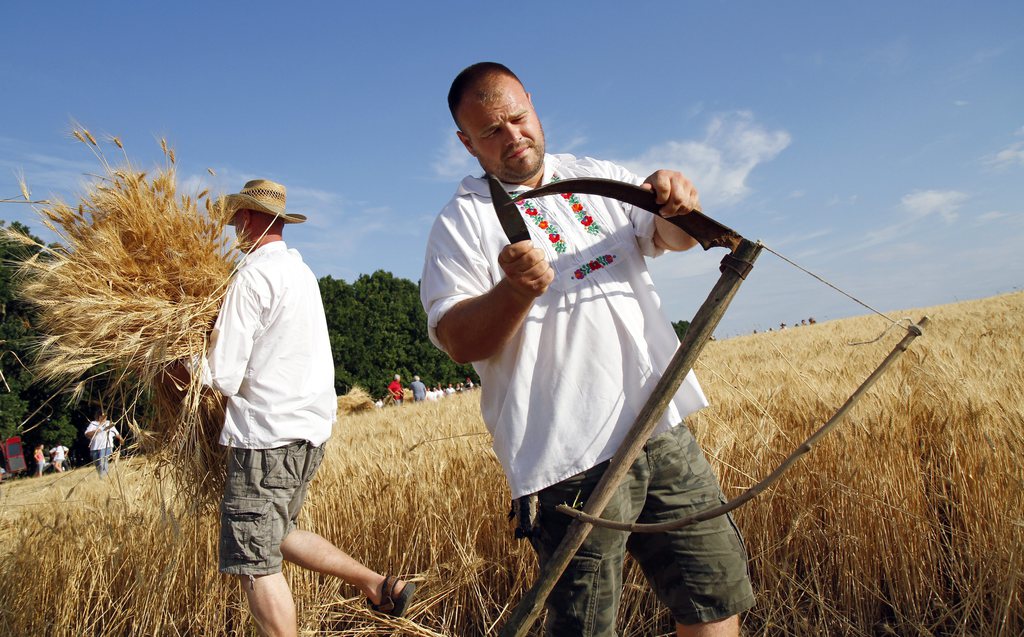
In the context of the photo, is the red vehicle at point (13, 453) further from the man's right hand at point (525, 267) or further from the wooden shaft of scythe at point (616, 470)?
the man's right hand at point (525, 267)

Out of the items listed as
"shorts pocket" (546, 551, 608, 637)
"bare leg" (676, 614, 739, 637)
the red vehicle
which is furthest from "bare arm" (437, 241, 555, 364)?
the red vehicle

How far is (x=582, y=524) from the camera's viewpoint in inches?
47.3

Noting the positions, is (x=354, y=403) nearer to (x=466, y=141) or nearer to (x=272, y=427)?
(x=272, y=427)

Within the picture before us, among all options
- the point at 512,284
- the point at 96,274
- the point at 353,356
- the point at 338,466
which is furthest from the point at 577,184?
the point at 353,356

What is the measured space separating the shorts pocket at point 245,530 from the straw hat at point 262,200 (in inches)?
46.5

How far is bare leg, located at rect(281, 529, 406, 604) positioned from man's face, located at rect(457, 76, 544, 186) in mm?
1647

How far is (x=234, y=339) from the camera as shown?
223 cm

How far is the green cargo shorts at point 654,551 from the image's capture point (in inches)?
52.6

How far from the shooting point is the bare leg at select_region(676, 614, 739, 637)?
4.44ft

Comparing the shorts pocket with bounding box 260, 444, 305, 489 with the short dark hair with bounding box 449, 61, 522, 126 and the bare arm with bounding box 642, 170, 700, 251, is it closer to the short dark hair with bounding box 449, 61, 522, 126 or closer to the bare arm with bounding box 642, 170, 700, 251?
the short dark hair with bounding box 449, 61, 522, 126

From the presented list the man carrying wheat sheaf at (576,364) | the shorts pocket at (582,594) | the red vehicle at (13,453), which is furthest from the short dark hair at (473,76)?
the red vehicle at (13,453)

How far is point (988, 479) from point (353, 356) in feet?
106

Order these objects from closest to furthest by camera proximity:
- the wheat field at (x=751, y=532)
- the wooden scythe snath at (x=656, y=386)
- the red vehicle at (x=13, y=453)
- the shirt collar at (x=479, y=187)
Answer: the wooden scythe snath at (x=656, y=386) → the shirt collar at (x=479, y=187) → the wheat field at (x=751, y=532) → the red vehicle at (x=13, y=453)

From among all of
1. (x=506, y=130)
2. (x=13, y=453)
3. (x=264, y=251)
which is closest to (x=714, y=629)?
(x=506, y=130)
